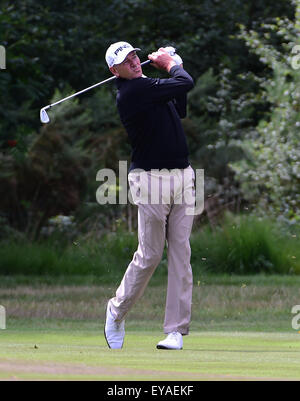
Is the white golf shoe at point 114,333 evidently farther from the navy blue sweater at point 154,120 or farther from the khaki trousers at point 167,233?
the navy blue sweater at point 154,120

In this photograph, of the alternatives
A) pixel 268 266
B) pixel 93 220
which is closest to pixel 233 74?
pixel 93 220

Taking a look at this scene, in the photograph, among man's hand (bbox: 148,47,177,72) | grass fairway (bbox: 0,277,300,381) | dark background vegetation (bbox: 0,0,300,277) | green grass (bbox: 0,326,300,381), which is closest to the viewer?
green grass (bbox: 0,326,300,381)

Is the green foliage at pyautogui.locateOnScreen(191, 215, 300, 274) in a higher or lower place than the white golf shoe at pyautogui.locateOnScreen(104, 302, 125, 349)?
lower

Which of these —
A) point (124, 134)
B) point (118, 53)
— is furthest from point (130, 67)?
point (124, 134)

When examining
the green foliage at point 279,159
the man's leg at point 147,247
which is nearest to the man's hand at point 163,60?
the man's leg at point 147,247

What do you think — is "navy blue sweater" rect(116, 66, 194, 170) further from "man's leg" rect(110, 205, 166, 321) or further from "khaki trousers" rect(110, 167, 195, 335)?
"man's leg" rect(110, 205, 166, 321)

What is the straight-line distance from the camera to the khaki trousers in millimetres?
6898

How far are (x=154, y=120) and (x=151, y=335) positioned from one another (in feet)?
6.78

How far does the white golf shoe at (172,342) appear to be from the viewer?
22.0 feet

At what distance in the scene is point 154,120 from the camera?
6.86 meters

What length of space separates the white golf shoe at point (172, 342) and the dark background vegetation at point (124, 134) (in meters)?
7.87

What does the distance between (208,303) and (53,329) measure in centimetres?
292

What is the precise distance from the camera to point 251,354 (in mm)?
6289

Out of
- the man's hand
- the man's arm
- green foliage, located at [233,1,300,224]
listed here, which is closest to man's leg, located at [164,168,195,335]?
the man's arm
